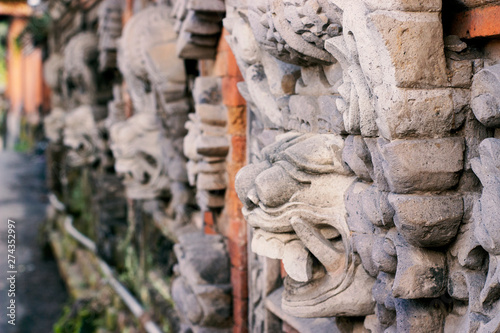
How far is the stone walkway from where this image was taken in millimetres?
7012

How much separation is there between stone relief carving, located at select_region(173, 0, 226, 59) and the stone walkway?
15.6 ft

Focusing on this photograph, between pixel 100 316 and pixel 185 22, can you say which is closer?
pixel 185 22

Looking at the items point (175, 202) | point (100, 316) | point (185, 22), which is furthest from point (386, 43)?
point (100, 316)

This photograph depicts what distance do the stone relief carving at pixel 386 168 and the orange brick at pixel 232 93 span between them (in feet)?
3.31

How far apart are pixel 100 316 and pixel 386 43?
5593 millimetres

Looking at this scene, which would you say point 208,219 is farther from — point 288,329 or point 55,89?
point 55,89

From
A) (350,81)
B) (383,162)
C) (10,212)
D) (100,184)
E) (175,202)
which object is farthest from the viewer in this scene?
(10,212)

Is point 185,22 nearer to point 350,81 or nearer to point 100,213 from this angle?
point 350,81

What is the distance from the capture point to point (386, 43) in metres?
1.30

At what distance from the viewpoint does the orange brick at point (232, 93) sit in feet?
9.64

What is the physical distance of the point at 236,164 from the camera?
2994mm

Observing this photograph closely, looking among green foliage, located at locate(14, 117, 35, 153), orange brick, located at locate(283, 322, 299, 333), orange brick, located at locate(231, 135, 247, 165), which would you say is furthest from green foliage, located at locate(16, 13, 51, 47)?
orange brick, located at locate(283, 322, 299, 333)

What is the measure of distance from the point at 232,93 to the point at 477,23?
1724 millimetres

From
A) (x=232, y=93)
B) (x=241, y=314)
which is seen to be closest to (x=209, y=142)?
(x=232, y=93)
